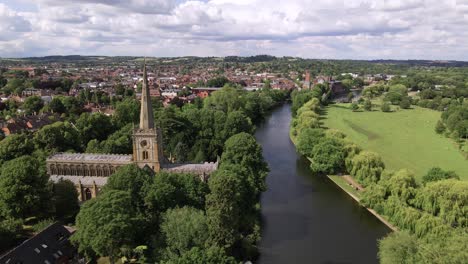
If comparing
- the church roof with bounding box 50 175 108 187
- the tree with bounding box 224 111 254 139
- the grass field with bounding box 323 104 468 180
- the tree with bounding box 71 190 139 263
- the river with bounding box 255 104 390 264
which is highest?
the tree with bounding box 224 111 254 139

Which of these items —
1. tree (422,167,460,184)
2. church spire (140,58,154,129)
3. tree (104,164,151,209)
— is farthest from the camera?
tree (422,167,460,184)

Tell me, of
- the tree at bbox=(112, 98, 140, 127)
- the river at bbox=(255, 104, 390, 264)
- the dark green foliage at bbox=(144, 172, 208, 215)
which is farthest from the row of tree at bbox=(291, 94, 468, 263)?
the tree at bbox=(112, 98, 140, 127)

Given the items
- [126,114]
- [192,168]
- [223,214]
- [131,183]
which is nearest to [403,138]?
[192,168]

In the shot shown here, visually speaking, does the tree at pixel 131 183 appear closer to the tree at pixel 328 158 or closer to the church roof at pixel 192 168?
the church roof at pixel 192 168

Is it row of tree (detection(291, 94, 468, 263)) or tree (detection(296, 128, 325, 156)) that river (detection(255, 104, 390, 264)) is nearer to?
row of tree (detection(291, 94, 468, 263))

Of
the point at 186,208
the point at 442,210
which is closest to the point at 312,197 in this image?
the point at 442,210

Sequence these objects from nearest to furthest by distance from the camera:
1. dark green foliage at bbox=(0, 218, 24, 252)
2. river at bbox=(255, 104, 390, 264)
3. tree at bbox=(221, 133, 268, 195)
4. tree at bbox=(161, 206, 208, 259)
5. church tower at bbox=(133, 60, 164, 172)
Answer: tree at bbox=(161, 206, 208, 259) < dark green foliage at bbox=(0, 218, 24, 252) < river at bbox=(255, 104, 390, 264) < church tower at bbox=(133, 60, 164, 172) < tree at bbox=(221, 133, 268, 195)

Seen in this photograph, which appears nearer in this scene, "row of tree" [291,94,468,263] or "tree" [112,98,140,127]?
"row of tree" [291,94,468,263]
